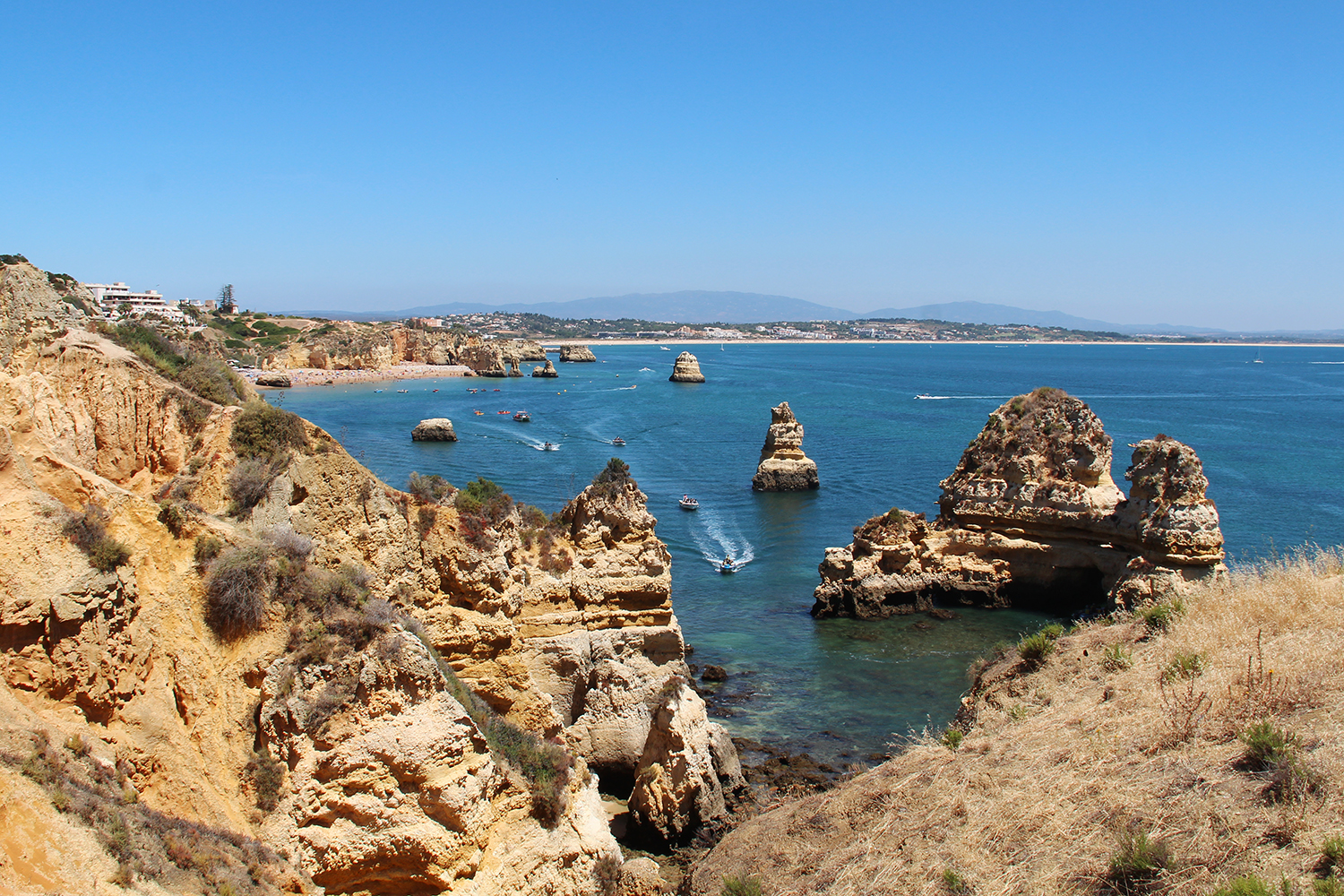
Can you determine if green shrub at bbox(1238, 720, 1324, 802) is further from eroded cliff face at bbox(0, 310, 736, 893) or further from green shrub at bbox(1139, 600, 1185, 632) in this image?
eroded cliff face at bbox(0, 310, 736, 893)

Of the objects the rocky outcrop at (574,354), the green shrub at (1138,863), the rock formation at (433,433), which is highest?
the rocky outcrop at (574,354)

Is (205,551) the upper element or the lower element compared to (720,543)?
upper

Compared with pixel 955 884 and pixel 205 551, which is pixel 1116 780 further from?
pixel 205 551

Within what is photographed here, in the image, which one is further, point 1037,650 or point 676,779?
point 676,779

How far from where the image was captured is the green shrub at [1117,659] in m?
13.7

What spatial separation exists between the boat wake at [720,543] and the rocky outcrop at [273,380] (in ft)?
254

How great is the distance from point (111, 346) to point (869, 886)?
552 inches

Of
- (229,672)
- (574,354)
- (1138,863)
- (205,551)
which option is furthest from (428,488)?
(574,354)

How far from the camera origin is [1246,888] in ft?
26.2

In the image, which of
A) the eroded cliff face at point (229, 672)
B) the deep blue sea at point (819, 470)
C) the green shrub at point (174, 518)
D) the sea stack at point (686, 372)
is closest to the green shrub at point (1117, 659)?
the eroded cliff face at point (229, 672)

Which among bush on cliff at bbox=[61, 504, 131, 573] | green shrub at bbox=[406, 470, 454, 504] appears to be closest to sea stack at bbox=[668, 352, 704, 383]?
green shrub at bbox=[406, 470, 454, 504]

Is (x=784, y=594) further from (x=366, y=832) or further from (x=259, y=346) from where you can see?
(x=259, y=346)

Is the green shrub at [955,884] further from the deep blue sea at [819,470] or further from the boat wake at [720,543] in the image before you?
the boat wake at [720,543]

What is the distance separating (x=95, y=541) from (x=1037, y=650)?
46.1ft
